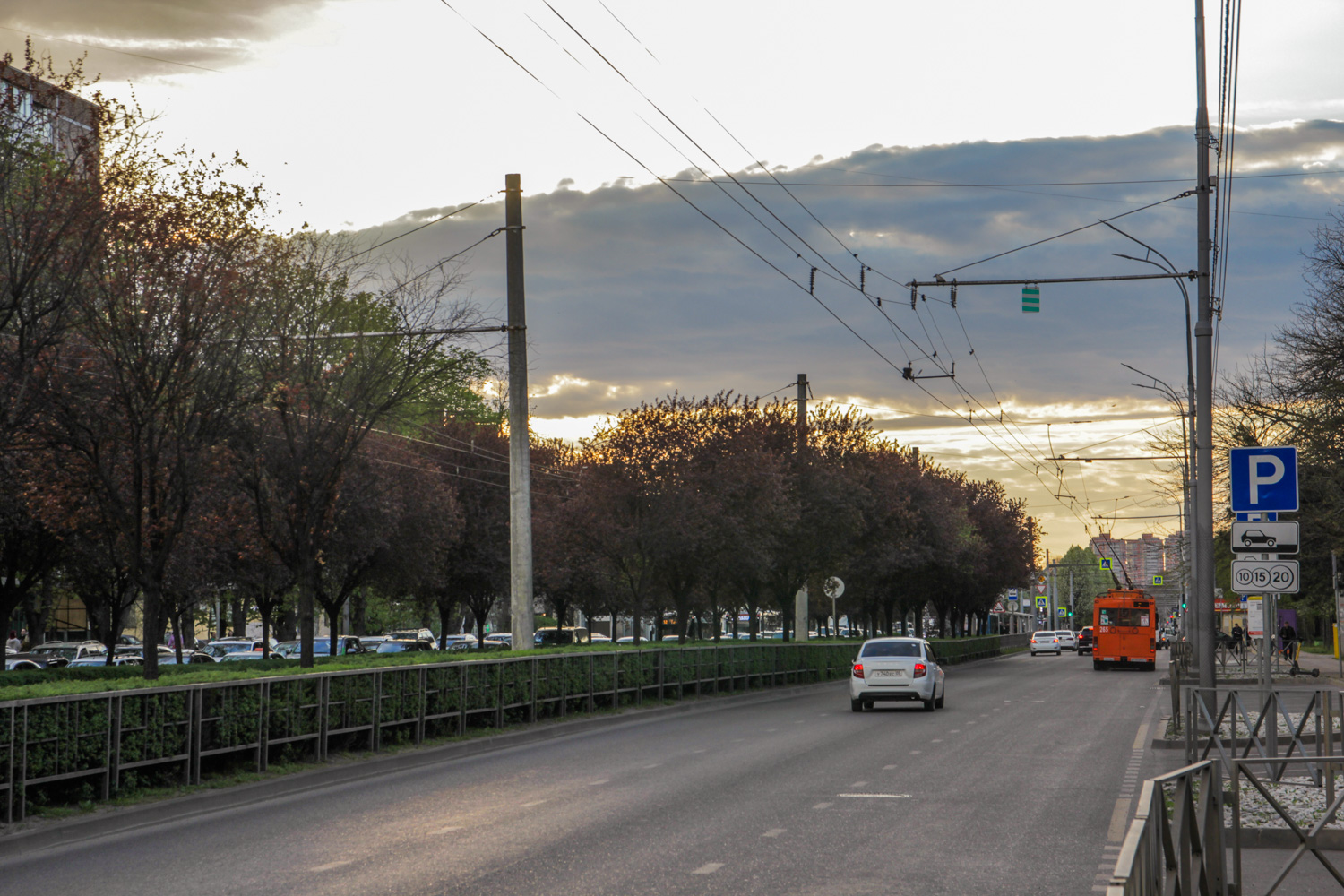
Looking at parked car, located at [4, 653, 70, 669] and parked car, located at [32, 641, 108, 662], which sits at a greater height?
parked car, located at [4, 653, 70, 669]

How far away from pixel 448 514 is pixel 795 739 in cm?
2441

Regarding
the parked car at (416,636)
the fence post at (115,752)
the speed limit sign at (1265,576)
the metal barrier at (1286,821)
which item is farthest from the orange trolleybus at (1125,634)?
the metal barrier at (1286,821)

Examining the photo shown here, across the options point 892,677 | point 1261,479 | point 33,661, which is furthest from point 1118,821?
point 33,661

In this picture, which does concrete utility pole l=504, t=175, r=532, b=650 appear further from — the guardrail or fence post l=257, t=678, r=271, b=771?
fence post l=257, t=678, r=271, b=771

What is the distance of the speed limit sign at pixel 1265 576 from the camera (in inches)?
589

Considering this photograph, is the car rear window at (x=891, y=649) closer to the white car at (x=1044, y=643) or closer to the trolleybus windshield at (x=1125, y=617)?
the trolleybus windshield at (x=1125, y=617)

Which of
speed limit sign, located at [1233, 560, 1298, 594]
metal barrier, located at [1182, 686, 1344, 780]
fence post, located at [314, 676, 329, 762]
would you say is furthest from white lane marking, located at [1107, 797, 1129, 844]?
fence post, located at [314, 676, 329, 762]

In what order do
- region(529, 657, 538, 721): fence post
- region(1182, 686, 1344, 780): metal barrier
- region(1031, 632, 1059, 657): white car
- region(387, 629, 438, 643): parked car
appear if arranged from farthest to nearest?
region(1031, 632, 1059, 657): white car, region(387, 629, 438, 643): parked car, region(529, 657, 538, 721): fence post, region(1182, 686, 1344, 780): metal barrier

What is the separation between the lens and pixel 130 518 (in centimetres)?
1891

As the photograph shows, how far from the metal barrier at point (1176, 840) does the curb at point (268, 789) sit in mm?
8705

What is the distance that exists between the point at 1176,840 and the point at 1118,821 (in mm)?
6615

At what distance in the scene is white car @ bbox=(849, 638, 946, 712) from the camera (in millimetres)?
29047

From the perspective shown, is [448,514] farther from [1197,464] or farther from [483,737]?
[1197,464]

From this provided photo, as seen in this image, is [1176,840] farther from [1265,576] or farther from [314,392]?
[314,392]
